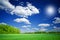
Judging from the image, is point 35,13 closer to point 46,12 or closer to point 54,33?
point 46,12

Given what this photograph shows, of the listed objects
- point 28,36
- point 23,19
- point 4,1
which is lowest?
point 28,36

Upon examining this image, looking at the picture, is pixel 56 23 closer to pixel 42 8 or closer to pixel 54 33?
pixel 54 33

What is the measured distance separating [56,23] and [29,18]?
1.93ft

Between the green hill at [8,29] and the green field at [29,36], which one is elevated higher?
the green hill at [8,29]

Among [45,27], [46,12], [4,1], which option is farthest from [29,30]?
[4,1]

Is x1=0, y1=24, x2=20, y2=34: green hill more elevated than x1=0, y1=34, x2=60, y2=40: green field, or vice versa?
x1=0, y1=24, x2=20, y2=34: green hill

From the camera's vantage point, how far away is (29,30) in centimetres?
271

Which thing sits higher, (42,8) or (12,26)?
(42,8)

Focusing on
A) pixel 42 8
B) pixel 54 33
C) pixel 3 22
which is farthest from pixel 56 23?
pixel 3 22

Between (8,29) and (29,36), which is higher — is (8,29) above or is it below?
above

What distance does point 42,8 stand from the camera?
2.75m

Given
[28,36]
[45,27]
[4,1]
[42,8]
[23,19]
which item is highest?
[4,1]

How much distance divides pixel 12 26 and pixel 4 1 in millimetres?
549

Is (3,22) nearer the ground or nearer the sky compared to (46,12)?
nearer the ground
